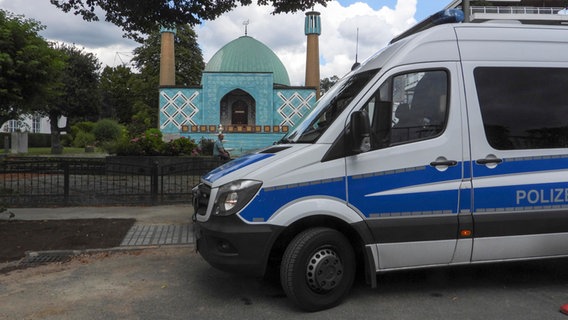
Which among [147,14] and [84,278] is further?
[147,14]

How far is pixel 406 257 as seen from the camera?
4414mm

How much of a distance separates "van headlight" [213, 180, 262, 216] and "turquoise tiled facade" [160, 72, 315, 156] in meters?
22.6

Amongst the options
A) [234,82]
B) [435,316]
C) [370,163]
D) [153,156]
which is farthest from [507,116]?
[234,82]

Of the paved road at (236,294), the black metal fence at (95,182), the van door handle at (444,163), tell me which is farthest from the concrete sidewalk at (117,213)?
the van door handle at (444,163)

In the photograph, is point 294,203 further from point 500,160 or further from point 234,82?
point 234,82

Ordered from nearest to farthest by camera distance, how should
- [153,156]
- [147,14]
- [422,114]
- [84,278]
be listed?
[422,114] < [84,278] < [147,14] < [153,156]

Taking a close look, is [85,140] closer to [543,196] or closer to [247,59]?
[247,59]

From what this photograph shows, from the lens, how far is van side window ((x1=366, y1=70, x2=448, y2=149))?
172 inches

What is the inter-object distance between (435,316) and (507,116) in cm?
214

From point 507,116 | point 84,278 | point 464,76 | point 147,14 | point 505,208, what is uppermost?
point 147,14

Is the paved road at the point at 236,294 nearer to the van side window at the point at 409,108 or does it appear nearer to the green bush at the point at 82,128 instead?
the van side window at the point at 409,108

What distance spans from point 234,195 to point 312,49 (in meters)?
27.5

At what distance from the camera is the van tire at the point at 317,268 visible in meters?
4.14

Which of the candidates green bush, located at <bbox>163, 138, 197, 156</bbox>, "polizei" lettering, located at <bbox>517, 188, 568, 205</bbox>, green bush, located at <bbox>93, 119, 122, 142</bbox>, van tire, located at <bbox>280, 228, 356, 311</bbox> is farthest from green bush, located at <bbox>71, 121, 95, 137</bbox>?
"polizei" lettering, located at <bbox>517, 188, 568, 205</bbox>
